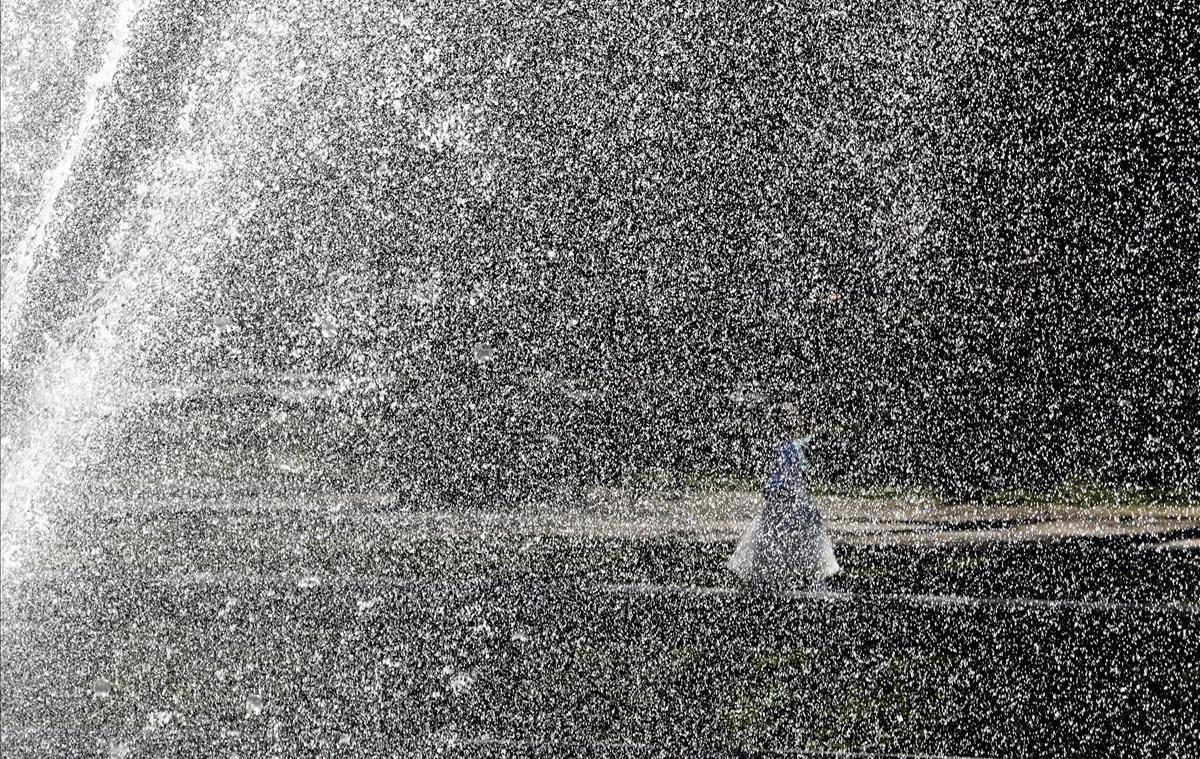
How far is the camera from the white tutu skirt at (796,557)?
118cm

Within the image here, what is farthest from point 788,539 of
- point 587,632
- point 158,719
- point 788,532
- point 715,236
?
point 158,719

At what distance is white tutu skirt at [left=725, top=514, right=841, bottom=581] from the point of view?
1184 millimetres

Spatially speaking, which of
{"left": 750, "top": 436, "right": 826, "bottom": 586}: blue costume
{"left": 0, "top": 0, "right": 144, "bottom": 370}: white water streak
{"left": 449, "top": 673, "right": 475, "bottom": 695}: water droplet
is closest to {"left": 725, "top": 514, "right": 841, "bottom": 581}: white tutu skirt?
{"left": 750, "top": 436, "right": 826, "bottom": 586}: blue costume

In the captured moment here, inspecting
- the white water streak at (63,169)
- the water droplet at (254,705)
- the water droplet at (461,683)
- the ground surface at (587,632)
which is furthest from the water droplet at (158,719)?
the white water streak at (63,169)

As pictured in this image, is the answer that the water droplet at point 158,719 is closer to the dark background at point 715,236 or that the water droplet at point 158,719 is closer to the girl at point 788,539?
the dark background at point 715,236

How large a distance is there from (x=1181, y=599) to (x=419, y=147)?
4.03 feet

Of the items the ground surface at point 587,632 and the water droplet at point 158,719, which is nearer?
the ground surface at point 587,632

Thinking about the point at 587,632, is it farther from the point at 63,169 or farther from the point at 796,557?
the point at 63,169

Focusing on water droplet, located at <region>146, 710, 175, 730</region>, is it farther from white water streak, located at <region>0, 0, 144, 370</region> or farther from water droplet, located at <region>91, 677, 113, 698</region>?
white water streak, located at <region>0, 0, 144, 370</region>

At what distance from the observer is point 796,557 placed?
3.89 ft

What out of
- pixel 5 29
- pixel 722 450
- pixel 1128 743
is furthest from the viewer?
pixel 5 29

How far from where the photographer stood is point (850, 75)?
1232 mm

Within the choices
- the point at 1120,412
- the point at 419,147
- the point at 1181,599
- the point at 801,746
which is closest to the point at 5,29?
the point at 419,147

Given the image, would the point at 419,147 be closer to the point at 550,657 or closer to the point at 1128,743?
the point at 550,657
